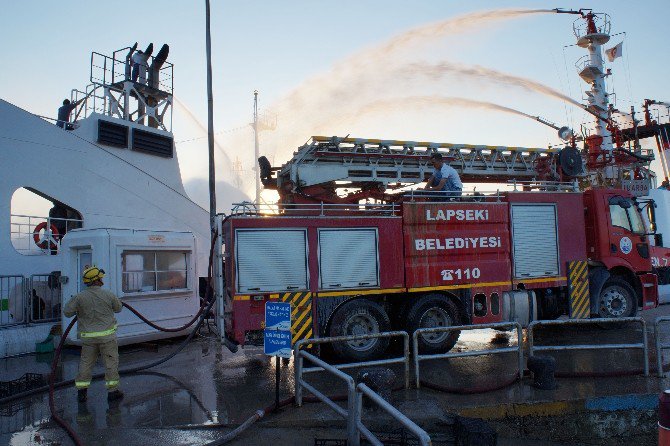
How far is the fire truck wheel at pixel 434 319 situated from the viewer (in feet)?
29.3

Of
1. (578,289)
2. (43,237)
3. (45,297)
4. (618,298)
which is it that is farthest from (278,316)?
(43,237)

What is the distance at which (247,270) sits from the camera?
812cm

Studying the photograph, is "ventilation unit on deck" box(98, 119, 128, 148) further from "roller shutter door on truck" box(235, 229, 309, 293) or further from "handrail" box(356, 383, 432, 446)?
"handrail" box(356, 383, 432, 446)

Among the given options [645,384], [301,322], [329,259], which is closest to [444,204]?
[329,259]

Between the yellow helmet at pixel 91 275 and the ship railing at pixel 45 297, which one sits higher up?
the yellow helmet at pixel 91 275

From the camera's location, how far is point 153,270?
1123 cm

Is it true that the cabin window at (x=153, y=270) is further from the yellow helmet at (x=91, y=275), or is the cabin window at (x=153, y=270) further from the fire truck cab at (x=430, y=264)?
the yellow helmet at (x=91, y=275)

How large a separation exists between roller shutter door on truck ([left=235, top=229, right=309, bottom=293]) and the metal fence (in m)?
6.03

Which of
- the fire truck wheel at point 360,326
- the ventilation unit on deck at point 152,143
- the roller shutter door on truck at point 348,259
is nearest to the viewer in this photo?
the fire truck wheel at point 360,326

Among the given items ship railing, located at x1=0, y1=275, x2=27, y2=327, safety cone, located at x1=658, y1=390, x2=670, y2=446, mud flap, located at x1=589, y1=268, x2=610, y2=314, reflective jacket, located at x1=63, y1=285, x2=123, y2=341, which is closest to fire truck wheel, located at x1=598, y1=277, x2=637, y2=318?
mud flap, located at x1=589, y1=268, x2=610, y2=314

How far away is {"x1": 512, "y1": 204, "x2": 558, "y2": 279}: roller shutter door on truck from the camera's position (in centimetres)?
998

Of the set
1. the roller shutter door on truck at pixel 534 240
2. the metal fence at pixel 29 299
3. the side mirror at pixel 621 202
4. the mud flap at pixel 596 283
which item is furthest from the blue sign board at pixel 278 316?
the side mirror at pixel 621 202

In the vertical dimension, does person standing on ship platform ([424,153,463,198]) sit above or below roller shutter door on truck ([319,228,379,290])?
above

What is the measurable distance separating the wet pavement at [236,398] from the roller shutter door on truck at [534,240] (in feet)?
5.51
